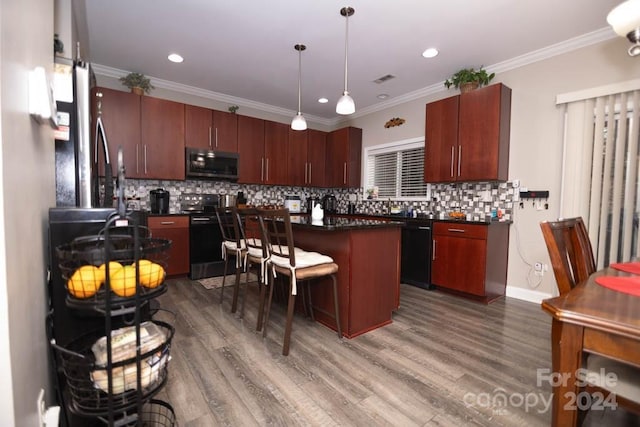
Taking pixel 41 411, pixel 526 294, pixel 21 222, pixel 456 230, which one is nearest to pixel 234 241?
pixel 41 411

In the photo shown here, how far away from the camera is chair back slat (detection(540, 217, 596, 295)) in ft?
3.92

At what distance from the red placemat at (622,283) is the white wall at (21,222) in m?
1.96

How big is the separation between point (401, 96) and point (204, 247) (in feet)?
12.1

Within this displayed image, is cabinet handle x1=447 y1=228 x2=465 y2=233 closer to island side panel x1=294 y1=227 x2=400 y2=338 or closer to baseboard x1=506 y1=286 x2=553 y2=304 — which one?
baseboard x1=506 y1=286 x2=553 y2=304

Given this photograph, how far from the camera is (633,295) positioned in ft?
3.37

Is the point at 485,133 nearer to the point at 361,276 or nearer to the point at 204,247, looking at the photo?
the point at 361,276

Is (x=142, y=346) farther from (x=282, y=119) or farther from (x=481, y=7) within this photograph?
(x=282, y=119)

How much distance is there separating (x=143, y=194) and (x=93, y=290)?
11.8 feet

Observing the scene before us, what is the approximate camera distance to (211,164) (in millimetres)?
4125

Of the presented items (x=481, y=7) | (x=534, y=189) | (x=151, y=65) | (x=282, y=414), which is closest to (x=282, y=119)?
(x=151, y=65)

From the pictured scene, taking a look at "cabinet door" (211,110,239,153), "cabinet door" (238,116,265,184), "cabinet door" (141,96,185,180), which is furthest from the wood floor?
"cabinet door" (211,110,239,153)

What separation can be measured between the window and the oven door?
2.77m

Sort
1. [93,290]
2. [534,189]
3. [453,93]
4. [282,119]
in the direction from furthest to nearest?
[282,119] → [453,93] → [534,189] → [93,290]

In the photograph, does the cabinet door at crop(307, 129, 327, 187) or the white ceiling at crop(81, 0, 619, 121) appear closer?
the white ceiling at crop(81, 0, 619, 121)
